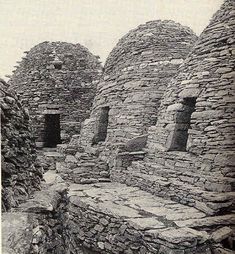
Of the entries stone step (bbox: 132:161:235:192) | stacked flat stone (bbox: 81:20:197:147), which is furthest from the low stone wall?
stacked flat stone (bbox: 81:20:197:147)

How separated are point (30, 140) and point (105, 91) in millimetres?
4704

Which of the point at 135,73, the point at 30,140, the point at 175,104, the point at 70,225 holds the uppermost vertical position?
the point at 135,73

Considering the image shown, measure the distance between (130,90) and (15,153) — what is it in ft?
15.4

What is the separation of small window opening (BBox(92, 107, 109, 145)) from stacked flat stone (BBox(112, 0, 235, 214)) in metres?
2.49

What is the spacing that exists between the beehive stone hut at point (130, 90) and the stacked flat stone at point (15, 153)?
2.57 m

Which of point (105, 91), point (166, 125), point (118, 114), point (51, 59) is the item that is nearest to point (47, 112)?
point (51, 59)

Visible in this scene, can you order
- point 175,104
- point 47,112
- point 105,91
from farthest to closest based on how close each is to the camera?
point 47,112, point 105,91, point 175,104

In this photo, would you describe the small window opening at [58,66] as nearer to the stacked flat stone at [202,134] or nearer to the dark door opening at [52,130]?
the dark door opening at [52,130]

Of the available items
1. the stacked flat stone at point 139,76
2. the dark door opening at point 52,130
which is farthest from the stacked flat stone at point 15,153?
the dark door opening at point 52,130

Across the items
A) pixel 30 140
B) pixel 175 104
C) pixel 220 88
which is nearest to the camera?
pixel 30 140

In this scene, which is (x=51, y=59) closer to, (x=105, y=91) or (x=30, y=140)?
(x=105, y=91)

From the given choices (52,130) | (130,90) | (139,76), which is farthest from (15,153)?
(52,130)

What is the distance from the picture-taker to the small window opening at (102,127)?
10.2 metres

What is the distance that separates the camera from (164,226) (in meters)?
5.09
